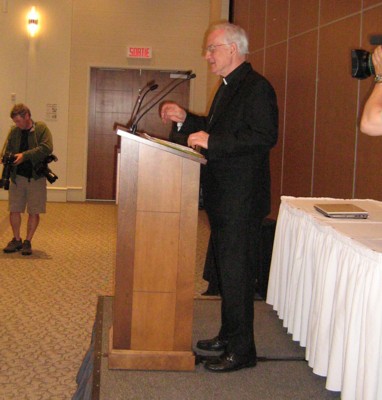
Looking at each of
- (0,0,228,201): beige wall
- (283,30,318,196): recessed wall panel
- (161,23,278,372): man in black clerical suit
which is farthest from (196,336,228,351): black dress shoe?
(0,0,228,201): beige wall

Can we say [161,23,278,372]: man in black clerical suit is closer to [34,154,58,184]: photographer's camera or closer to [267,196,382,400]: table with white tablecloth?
[267,196,382,400]: table with white tablecloth

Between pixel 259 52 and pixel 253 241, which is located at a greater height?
pixel 259 52

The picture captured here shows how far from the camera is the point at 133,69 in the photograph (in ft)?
33.8

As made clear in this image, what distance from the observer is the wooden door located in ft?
33.9

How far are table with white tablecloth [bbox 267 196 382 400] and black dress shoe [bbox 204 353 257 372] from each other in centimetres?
30

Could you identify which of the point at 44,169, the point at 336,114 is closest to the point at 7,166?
the point at 44,169

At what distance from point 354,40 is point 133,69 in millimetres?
5795

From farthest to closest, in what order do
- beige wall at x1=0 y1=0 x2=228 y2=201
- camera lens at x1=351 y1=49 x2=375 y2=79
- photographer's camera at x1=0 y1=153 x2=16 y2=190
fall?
beige wall at x1=0 y1=0 x2=228 y2=201 < photographer's camera at x1=0 y1=153 x2=16 y2=190 < camera lens at x1=351 y1=49 x2=375 y2=79

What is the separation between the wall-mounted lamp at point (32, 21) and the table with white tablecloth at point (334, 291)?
7311 mm

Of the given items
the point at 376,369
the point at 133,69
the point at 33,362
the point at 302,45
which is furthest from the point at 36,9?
the point at 376,369

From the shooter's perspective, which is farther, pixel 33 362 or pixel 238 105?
pixel 33 362

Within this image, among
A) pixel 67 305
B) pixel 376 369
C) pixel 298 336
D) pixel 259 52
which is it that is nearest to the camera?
pixel 376 369

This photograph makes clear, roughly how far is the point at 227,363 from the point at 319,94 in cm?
355

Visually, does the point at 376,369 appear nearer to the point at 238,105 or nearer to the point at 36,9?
the point at 238,105
